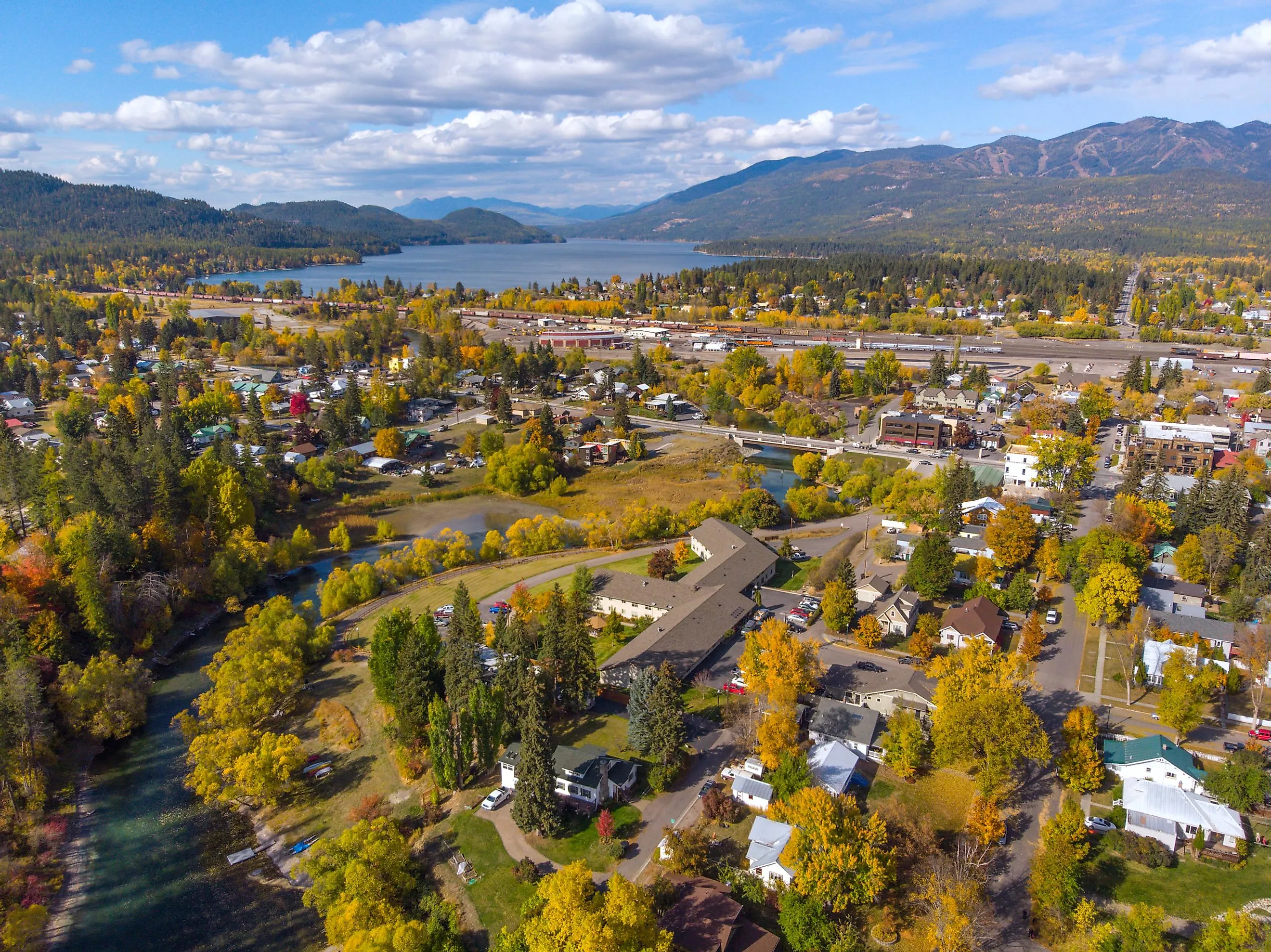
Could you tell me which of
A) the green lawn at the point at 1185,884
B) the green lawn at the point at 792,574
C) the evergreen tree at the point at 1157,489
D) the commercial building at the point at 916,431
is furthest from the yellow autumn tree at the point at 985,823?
the commercial building at the point at 916,431

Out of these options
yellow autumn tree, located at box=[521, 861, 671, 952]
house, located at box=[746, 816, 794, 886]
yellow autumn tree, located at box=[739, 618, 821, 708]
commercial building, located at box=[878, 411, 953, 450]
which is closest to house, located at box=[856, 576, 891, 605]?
yellow autumn tree, located at box=[739, 618, 821, 708]

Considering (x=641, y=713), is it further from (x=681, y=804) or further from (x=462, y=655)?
(x=462, y=655)

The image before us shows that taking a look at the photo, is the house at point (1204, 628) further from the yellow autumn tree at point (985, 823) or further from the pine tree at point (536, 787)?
the pine tree at point (536, 787)

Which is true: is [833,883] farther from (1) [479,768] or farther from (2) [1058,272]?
(2) [1058,272]

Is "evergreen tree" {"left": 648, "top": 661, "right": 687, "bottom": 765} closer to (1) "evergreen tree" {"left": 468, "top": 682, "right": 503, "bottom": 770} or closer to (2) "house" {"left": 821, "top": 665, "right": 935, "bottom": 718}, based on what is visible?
(1) "evergreen tree" {"left": 468, "top": 682, "right": 503, "bottom": 770}

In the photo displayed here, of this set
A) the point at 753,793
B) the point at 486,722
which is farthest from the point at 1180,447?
the point at 486,722

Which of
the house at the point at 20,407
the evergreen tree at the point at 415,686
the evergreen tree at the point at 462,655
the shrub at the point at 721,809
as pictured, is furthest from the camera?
the house at the point at 20,407

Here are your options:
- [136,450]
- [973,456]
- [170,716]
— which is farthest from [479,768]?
[973,456]
